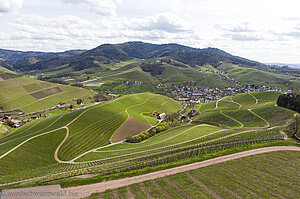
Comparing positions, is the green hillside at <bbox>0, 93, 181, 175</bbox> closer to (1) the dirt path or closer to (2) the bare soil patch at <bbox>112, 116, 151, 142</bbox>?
(2) the bare soil patch at <bbox>112, 116, 151, 142</bbox>

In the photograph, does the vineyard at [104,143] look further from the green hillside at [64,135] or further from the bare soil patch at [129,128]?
the bare soil patch at [129,128]

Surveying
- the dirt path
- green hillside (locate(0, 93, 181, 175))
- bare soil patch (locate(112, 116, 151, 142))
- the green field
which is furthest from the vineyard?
the green field

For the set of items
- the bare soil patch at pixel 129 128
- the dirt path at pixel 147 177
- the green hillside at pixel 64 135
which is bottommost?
the bare soil patch at pixel 129 128

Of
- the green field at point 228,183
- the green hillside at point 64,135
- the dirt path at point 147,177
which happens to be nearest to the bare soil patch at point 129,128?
the green hillside at point 64,135

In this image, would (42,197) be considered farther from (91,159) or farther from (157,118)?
(157,118)

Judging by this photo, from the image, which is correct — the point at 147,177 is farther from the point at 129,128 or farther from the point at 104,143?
the point at 129,128

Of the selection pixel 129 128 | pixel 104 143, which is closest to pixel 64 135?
pixel 104 143

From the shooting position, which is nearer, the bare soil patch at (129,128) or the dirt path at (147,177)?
the dirt path at (147,177)

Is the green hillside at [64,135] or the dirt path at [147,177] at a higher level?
the dirt path at [147,177]
